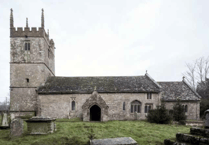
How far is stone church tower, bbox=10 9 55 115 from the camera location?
73.3 feet

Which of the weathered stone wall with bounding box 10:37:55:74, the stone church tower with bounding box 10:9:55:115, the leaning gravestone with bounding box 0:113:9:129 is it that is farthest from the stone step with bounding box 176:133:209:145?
the weathered stone wall with bounding box 10:37:55:74

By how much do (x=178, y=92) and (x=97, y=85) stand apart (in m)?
14.8

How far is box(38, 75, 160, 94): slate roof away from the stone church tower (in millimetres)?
2245

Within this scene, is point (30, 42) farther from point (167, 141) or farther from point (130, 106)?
point (167, 141)

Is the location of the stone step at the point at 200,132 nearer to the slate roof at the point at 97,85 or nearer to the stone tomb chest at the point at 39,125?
the stone tomb chest at the point at 39,125

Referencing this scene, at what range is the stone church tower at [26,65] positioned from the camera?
22.3 m

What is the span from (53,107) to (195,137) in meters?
20.7

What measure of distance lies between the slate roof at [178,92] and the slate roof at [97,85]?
3.28 m

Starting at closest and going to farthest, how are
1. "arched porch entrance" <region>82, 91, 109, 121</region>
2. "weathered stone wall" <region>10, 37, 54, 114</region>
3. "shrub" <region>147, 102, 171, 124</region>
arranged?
"shrub" <region>147, 102, 171, 124</region>, "arched porch entrance" <region>82, 91, 109, 121</region>, "weathered stone wall" <region>10, 37, 54, 114</region>

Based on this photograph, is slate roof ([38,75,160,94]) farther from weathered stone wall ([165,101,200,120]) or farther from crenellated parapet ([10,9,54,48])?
crenellated parapet ([10,9,54,48])

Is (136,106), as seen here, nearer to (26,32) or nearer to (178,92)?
(178,92)

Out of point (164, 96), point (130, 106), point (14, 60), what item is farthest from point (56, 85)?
point (164, 96)

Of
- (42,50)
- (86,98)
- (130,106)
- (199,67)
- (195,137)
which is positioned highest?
(42,50)

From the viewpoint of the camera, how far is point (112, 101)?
2197cm
